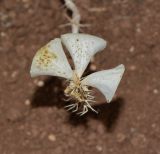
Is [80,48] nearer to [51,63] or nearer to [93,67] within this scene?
[51,63]

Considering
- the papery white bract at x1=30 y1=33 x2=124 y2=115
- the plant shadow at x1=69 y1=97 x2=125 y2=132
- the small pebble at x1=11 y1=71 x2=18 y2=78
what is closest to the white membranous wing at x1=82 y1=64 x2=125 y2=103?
the papery white bract at x1=30 y1=33 x2=124 y2=115

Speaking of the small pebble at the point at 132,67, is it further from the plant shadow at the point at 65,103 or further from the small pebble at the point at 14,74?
the small pebble at the point at 14,74

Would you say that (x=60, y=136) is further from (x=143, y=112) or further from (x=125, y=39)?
(x=125, y=39)

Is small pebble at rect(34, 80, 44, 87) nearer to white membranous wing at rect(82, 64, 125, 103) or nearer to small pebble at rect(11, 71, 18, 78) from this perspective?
small pebble at rect(11, 71, 18, 78)

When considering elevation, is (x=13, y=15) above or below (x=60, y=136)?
above

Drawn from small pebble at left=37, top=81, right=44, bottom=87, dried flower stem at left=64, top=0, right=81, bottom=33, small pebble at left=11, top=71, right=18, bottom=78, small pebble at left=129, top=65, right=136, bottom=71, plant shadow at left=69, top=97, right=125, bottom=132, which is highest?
dried flower stem at left=64, top=0, right=81, bottom=33

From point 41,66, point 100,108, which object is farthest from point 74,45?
point 100,108

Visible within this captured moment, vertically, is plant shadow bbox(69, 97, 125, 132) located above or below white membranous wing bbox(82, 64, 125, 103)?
below
